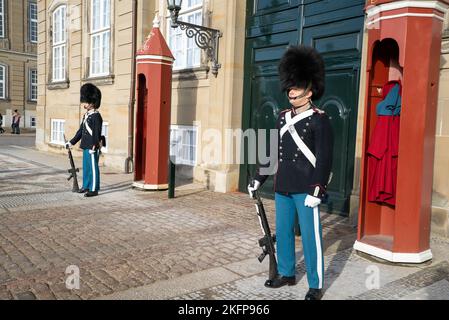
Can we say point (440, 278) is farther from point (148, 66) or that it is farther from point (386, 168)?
point (148, 66)

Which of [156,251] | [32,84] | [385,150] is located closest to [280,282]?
[156,251]

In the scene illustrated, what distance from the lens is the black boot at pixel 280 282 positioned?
3785 millimetres

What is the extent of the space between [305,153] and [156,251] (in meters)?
2.17

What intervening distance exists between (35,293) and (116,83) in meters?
9.27

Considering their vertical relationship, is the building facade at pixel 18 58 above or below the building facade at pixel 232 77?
above

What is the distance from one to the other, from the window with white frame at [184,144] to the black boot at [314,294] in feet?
22.0

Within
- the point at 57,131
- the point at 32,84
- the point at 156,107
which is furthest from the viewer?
the point at 32,84

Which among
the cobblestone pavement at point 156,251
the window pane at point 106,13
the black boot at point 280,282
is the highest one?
the window pane at point 106,13

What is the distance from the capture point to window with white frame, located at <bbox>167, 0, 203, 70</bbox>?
33.2 ft

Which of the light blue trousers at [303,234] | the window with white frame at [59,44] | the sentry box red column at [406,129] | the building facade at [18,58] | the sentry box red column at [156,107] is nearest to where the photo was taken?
the light blue trousers at [303,234]

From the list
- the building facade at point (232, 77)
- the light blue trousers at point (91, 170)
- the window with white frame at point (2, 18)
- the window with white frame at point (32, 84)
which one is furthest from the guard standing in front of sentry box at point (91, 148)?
the window with white frame at point (32, 84)

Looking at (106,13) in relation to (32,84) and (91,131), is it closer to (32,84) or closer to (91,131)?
(91,131)

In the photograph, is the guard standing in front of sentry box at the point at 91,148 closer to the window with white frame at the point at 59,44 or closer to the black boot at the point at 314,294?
the black boot at the point at 314,294

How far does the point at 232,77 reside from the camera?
28.7 feet
